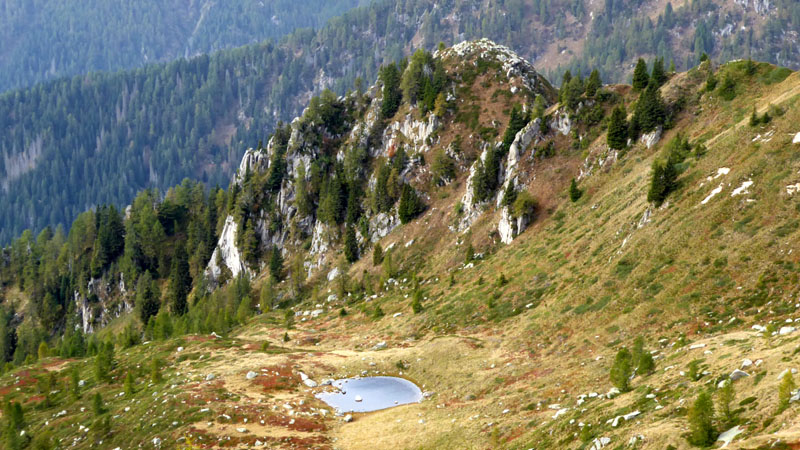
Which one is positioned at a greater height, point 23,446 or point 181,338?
point 181,338

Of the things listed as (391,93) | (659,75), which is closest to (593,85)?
(659,75)

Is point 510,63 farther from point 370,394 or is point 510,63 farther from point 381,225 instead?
point 370,394

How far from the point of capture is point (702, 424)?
88.1ft

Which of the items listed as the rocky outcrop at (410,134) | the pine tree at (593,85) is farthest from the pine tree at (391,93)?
the pine tree at (593,85)

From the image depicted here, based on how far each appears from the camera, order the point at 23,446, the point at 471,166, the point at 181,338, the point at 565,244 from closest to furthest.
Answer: the point at 23,446
the point at 565,244
the point at 181,338
the point at 471,166

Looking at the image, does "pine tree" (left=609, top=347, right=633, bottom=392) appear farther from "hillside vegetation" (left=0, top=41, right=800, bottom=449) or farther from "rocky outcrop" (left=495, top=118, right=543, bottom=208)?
"rocky outcrop" (left=495, top=118, right=543, bottom=208)

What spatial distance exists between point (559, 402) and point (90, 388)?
207 feet

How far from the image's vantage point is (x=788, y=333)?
36906 mm

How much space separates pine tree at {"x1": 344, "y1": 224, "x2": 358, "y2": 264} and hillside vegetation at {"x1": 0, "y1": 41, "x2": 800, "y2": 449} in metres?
0.35

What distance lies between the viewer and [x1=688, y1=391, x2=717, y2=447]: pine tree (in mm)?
26766

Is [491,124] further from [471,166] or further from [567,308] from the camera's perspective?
[567,308]

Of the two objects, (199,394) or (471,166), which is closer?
(199,394)

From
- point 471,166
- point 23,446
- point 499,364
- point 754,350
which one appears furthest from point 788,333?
point 471,166

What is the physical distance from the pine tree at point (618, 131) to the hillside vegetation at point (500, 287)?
326mm
